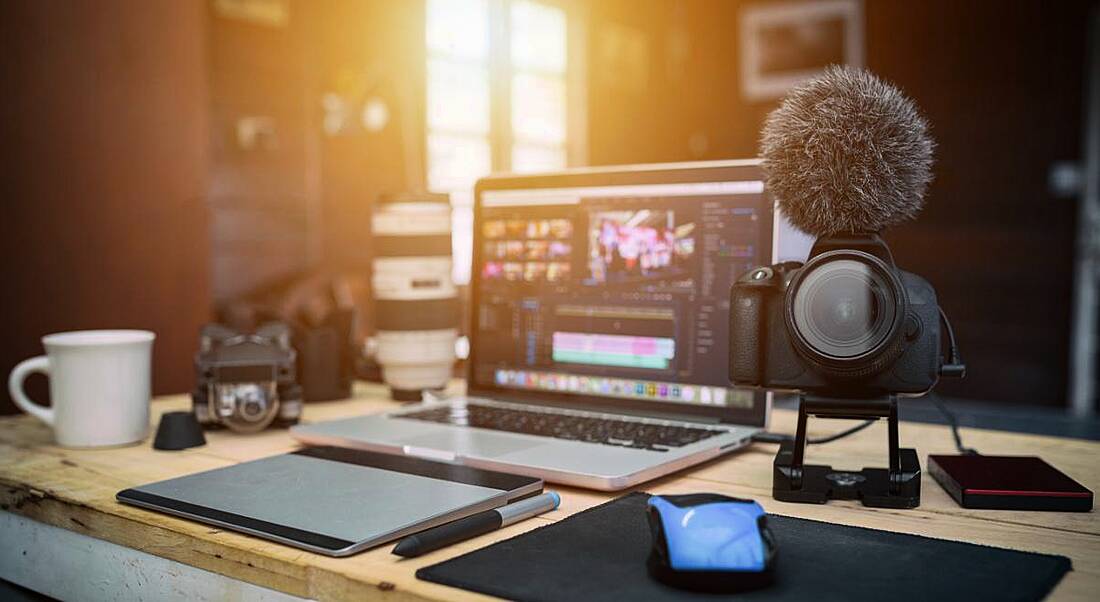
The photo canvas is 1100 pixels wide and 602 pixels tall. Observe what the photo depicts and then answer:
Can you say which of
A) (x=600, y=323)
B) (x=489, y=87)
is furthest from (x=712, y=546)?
(x=489, y=87)

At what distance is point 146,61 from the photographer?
153 cm

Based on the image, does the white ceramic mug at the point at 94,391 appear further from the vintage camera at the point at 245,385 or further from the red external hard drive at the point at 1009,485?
the red external hard drive at the point at 1009,485

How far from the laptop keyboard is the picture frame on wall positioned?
394cm

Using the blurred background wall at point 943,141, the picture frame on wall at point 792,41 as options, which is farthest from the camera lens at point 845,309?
the picture frame on wall at point 792,41

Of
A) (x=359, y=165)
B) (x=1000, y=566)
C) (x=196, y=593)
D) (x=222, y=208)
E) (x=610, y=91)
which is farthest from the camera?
(x=610, y=91)

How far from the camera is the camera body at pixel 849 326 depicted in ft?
2.31

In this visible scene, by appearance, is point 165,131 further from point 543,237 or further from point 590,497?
point 590,497

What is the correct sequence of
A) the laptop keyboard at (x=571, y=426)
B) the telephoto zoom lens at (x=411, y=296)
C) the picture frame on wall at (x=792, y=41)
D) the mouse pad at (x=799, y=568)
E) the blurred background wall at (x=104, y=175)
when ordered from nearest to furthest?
the mouse pad at (x=799, y=568) < the laptop keyboard at (x=571, y=426) < the telephoto zoom lens at (x=411, y=296) < the blurred background wall at (x=104, y=175) < the picture frame on wall at (x=792, y=41)

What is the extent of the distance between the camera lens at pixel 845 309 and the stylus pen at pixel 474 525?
25 cm

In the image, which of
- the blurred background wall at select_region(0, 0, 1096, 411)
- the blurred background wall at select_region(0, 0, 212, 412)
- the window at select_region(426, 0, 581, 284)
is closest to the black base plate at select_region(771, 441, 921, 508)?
the blurred background wall at select_region(0, 0, 212, 412)

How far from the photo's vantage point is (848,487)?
2.43 feet

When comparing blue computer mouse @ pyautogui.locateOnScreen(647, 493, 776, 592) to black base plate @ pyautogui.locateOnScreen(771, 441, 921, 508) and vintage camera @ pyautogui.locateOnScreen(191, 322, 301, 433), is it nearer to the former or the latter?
black base plate @ pyautogui.locateOnScreen(771, 441, 921, 508)

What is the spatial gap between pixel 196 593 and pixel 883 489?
0.56m

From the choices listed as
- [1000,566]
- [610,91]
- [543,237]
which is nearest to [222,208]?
[610,91]
